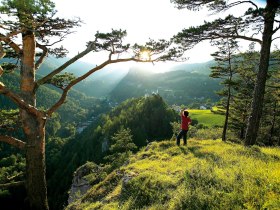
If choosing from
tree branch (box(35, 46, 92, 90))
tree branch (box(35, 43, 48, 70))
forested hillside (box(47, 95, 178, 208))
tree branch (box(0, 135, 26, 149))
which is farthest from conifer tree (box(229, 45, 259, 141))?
forested hillside (box(47, 95, 178, 208))

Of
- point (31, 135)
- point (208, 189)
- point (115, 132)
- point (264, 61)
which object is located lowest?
point (115, 132)

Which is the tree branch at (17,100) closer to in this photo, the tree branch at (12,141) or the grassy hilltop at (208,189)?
the tree branch at (12,141)

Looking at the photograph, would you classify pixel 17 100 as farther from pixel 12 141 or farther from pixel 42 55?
pixel 42 55

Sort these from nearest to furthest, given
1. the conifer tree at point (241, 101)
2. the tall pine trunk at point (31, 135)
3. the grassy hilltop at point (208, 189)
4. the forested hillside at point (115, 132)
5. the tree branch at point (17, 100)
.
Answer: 1. the grassy hilltop at point (208, 189)
2. the tree branch at point (17, 100)
3. the tall pine trunk at point (31, 135)
4. the conifer tree at point (241, 101)
5. the forested hillside at point (115, 132)

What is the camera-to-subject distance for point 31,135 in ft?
27.0

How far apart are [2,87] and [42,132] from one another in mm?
2106

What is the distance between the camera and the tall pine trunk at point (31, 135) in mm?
8211

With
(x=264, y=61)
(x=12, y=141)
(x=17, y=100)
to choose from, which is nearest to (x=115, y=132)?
(x=264, y=61)

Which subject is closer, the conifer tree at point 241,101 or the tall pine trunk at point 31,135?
the tall pine trunk at point 31,135

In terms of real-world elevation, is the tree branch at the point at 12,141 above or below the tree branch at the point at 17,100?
below

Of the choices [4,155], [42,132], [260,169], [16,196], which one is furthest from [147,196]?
[4,155]

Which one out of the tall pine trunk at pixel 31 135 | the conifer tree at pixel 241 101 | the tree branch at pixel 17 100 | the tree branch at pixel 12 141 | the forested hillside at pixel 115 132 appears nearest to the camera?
the tree branch at pixel 17 100

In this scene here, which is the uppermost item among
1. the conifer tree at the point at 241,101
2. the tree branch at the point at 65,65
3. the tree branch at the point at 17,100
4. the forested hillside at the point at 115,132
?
the tree branch at the point at 65,65

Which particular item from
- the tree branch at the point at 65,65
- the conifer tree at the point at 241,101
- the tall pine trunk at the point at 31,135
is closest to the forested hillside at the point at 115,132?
the conifer tree at the point at 241,101
